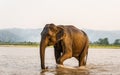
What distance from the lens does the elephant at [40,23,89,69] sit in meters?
22.5

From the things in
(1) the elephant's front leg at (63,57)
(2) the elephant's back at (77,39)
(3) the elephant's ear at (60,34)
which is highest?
(3) the elephant's ear at (60,34)

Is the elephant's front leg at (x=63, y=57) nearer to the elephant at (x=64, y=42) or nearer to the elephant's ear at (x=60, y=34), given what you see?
the elephant at (x=64, y=42)

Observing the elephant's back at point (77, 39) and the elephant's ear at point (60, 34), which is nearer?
the elephant's ear at point (60, 34)

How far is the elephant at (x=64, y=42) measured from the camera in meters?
22.5

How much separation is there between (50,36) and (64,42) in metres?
1.16

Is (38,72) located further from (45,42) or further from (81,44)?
(81,44)

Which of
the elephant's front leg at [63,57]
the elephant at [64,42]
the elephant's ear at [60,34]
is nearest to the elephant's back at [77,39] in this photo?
the elephant at [64,42]

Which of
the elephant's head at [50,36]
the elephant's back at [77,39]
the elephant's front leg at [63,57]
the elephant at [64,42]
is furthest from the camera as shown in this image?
the elephant's back at [77,39]

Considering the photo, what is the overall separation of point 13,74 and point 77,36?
5.27 metres

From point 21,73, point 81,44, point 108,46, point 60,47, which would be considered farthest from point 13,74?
point 108,46

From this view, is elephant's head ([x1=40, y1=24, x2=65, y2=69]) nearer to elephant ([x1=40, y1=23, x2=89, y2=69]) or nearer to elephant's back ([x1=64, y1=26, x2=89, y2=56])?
elephant ([x1=40, y1=23, x2=89, y2=69])

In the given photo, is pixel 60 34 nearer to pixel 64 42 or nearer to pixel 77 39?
pixel 64 42

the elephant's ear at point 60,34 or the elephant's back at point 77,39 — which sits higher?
the elephant's ear at point 60,34

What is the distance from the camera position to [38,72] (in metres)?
22.0
